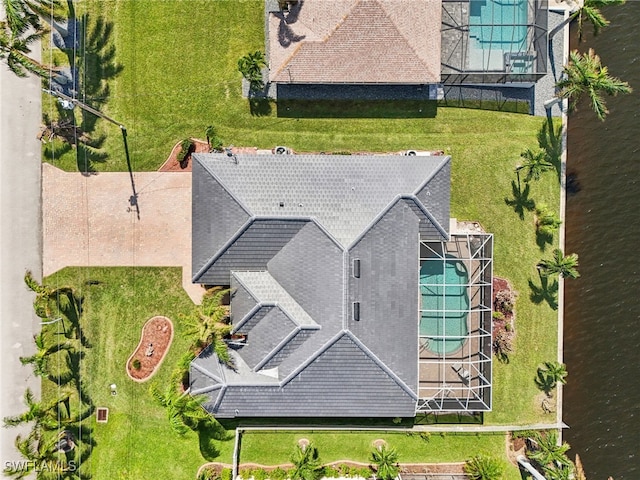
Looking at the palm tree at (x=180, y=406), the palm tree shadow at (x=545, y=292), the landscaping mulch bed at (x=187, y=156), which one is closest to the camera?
the palm tree at (x=180, y=406)

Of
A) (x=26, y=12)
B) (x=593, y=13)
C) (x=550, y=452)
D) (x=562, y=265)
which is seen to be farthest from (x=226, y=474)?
(x=593, y=13)

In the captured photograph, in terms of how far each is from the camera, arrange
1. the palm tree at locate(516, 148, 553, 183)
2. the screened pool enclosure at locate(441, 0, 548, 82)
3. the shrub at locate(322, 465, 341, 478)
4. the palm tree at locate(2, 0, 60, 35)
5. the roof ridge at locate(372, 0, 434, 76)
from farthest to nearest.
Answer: the shrub at locate(322, 465, 341, 478) < the screened pool enclosure at locate(441, 0, 548, 82) < the palm tree at locate(516, 148, 553, 183) < the roof ridge at locate(372, 0, 434, 76) < the palm tree at locate(2, 0, 60, 35)

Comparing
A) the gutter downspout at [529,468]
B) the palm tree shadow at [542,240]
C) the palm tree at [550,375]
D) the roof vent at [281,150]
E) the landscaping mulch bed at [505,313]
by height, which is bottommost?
the gutter downspout at [529,468]

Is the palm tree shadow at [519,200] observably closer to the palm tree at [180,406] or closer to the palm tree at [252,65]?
the palm tree at [252,65]

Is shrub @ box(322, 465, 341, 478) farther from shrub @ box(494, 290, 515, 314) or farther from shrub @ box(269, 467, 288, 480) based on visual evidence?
shrub @ box(494, 290, 515, 314)

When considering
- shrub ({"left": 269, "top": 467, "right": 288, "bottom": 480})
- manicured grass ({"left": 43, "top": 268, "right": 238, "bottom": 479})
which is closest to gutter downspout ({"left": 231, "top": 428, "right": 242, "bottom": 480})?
manicured grass ({"left": 43, "top": 268, "right": 238, "bottom": 479})

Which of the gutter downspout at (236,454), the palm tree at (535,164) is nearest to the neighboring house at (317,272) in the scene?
the gutter downspout at (236,454)
